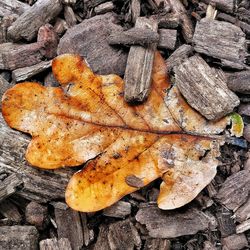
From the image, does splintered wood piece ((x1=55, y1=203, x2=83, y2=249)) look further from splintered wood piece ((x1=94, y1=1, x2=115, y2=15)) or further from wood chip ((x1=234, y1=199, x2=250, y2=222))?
splintered wood piece ((x1=94, y1=1, x2=115, y2=15))

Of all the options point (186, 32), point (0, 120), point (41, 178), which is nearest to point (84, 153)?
point (41, 178)

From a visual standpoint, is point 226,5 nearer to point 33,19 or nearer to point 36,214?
point 33,19

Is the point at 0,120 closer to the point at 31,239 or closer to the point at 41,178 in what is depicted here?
the point at 41,178

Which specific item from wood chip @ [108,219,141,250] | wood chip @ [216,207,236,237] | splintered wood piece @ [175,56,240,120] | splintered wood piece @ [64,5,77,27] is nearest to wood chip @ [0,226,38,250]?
wood chip @ [108,219,141,250]

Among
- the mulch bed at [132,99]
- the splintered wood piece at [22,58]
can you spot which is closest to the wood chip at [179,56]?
the mulch bed at [132,99]

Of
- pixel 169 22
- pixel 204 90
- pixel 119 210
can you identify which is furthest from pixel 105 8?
pixel 119 210

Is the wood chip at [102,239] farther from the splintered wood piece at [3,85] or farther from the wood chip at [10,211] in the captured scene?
the splintered wood piece at [3,85]
